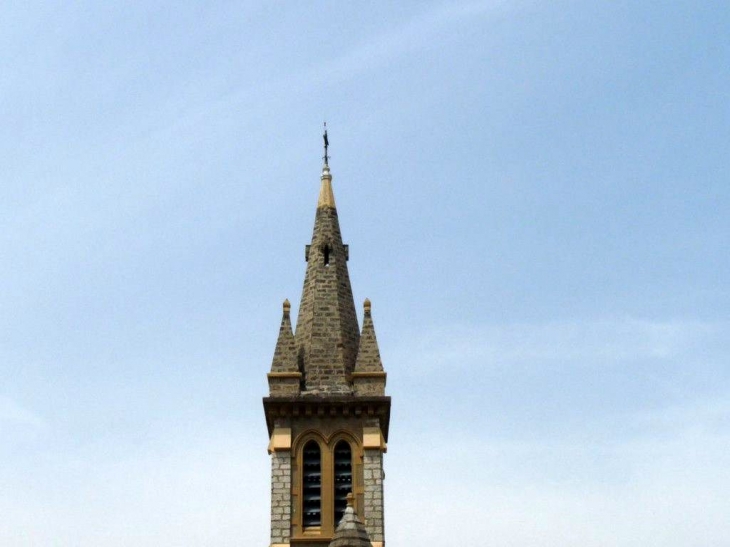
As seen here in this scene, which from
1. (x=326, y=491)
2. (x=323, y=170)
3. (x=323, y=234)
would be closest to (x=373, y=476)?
(x=326, y=491)

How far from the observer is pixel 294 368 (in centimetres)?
4288

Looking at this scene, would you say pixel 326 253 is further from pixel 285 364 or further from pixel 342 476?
pixel 342 476

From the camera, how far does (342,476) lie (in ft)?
137

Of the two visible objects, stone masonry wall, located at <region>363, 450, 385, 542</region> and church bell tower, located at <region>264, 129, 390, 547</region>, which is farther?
church bell tower, located at <region>264, 129, 390, 547</region>

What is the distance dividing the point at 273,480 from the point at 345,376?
4110 mm

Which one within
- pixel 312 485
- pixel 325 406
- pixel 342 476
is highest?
pixel 325 406

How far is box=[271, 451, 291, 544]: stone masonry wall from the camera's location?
40.7 m

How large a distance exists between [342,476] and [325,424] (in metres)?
1.75

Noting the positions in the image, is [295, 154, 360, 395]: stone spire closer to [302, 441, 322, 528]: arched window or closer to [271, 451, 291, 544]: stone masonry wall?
[302, 441, 322, 528]: arched window

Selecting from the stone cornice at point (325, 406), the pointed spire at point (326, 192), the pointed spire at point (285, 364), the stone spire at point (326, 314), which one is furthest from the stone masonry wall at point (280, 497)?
the pointed spire at point (326, 192)

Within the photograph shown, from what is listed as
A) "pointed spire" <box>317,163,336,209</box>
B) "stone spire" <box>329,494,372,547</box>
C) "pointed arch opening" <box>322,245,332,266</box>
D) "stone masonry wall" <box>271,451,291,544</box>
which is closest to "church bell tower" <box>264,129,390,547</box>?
"stone masonry wall" <box>271,451,291,544</box>

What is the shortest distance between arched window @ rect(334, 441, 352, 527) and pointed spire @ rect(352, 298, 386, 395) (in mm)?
1850

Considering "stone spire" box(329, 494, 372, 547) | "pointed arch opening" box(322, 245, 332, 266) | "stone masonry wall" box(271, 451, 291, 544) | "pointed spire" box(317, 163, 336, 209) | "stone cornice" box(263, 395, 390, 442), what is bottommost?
"stone spire" box(329, 494, 372, 547)

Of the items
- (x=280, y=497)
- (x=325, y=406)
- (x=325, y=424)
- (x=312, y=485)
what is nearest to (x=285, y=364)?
(x=325, y=406)
